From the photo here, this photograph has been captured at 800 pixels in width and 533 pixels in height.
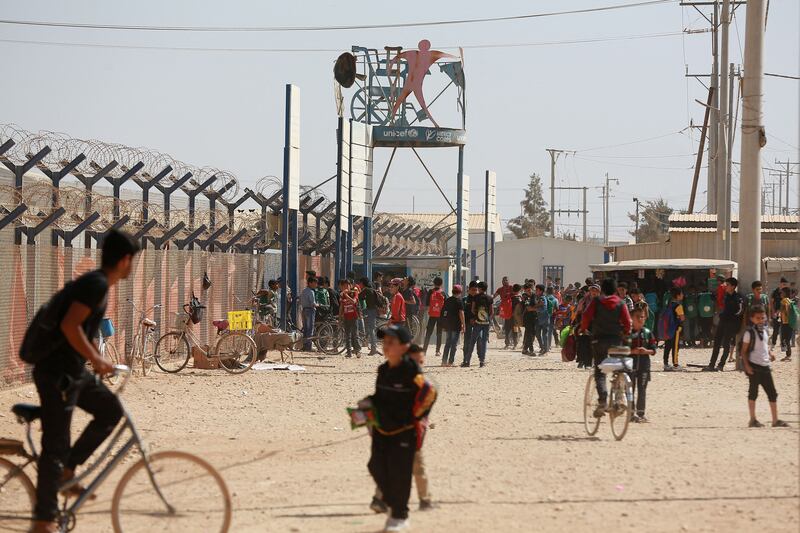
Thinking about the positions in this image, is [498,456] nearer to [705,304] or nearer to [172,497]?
[172,497]

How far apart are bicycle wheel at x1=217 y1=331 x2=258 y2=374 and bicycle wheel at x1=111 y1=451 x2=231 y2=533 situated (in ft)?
41.6

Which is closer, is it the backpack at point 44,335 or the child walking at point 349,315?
the backpack at point 44,335

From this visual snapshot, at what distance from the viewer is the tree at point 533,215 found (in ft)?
444

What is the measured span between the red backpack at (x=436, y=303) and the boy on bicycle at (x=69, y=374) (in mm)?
18133

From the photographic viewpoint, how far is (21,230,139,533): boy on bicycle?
6.44 meters

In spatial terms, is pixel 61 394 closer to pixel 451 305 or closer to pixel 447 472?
pixel 447 472

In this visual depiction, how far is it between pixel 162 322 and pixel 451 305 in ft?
17.0

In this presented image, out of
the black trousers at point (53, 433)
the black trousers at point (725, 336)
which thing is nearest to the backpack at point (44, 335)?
the black trousers at point (53, 433)

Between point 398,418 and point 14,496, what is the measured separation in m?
2.28

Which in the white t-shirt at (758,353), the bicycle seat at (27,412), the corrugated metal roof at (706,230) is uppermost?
the corrugated metal roof at (706,230)

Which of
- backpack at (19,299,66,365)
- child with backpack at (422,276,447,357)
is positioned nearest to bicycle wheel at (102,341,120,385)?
child with backpack at (422,276,447,357)

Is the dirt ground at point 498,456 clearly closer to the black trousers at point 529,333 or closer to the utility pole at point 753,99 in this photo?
the utility pole at point 753,99

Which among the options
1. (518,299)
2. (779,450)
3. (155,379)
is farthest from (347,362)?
(779,450)

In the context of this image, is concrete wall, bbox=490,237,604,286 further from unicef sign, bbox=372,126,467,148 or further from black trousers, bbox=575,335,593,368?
black trousers, bbox=575,335,593,368
